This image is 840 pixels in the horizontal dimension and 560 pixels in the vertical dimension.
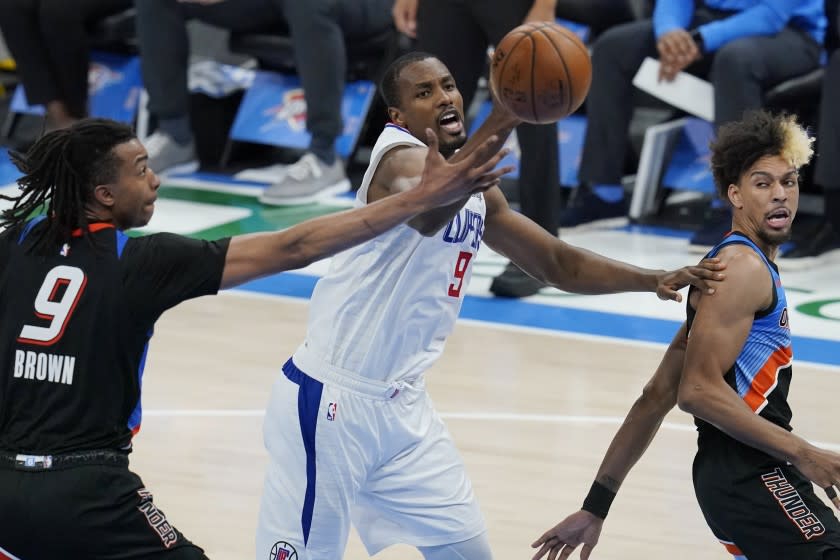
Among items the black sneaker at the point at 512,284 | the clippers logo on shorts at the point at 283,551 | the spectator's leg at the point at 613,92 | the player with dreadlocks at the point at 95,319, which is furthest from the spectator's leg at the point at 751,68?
the player with dreadlocks at the point at 95,319

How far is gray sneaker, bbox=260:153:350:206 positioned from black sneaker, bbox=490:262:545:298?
6.70ft

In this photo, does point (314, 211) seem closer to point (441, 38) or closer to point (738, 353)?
point (441, 38)

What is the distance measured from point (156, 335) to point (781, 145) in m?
3.88

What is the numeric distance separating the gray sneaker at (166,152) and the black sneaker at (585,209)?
2.70 m

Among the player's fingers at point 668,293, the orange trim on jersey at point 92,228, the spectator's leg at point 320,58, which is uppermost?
the orange trim on jersey at point 92,228

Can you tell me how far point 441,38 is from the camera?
689 centimetres

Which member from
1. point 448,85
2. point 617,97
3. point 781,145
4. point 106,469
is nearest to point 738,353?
point 781,145

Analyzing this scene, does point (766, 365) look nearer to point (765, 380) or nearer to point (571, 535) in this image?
point (765, 380)

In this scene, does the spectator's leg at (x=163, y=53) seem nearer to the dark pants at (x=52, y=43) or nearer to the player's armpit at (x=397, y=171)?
the dark pants at (x=52, y=43)

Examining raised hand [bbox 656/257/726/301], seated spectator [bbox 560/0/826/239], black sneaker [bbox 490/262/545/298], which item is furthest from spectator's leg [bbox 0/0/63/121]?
raised hand [bbox 656/257/726/301]

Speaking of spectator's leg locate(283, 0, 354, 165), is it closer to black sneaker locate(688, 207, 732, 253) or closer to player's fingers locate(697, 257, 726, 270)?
black sneaker locate(688, 207, 732, 253)

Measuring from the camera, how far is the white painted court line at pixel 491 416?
225 inches

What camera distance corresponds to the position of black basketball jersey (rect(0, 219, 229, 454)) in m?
3.04

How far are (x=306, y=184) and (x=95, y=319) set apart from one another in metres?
6.11
